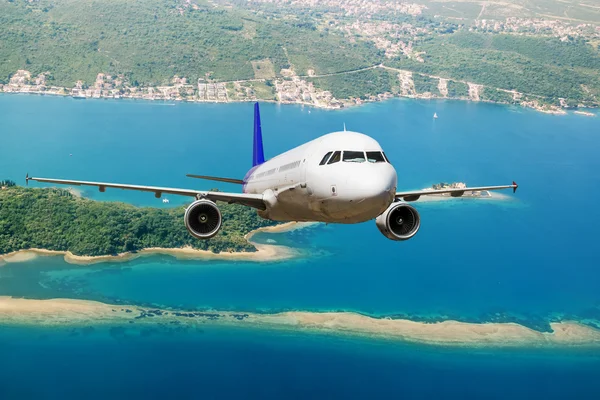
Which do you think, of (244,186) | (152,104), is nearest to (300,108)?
(152,104)

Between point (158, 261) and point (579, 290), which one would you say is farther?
point (579, 290)

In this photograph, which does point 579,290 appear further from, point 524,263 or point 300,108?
point 300,108

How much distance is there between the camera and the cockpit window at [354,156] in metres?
19.4

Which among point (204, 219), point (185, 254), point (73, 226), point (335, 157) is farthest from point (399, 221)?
point (73, 226)

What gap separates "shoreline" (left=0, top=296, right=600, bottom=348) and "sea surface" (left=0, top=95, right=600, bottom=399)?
1.73 m

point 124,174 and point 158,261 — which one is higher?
point 124,174

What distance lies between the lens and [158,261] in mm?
97375

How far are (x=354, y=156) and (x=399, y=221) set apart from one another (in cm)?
358

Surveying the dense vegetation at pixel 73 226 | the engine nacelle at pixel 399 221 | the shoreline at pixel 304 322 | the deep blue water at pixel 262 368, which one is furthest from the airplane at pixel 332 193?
the dense vegetation at pixel 73 226

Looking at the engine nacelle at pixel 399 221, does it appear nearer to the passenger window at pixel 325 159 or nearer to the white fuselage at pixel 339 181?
the white fuselage at pixel 339 181

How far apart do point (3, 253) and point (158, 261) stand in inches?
841

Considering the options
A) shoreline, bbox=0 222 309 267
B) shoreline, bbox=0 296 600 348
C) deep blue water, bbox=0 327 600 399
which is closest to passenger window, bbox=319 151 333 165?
deep blue water, bbox=0 327 600 399

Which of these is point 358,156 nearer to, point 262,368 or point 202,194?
point 202,194

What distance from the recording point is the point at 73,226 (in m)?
95.8
